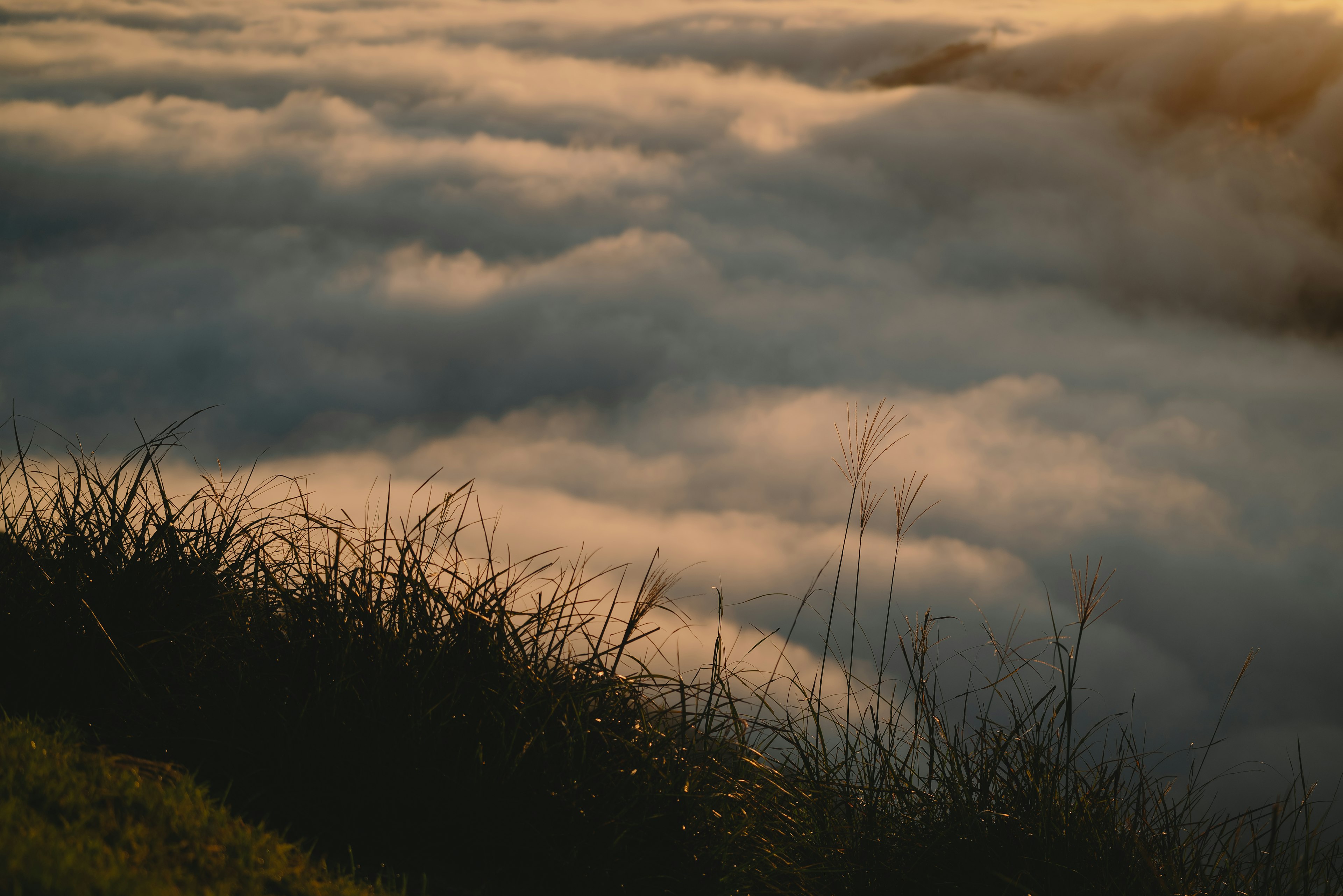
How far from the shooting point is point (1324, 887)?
3.49 metres

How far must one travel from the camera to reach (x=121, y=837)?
2424mm

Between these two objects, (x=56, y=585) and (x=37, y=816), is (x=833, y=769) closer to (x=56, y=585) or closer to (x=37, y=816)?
(x=37, y=816)

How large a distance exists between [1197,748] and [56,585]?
475 centimetres

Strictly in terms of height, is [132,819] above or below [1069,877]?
below

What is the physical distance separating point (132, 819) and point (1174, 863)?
3.52m

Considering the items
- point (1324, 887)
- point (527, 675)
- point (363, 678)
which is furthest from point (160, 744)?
point (1324, 887)

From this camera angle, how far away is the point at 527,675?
3.62 m

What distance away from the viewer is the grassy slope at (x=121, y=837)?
6.96ft

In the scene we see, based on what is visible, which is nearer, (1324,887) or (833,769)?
(1324,887)

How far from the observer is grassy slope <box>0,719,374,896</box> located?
212 centimetres

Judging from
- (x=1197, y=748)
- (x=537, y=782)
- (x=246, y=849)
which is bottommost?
(x=246, y=849)

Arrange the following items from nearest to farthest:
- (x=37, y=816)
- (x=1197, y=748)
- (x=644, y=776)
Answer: (x=37, y=816) → (x=644, y=776) → (x=1197, y=748)

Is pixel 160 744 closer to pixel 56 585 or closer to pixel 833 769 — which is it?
pixel 56 585

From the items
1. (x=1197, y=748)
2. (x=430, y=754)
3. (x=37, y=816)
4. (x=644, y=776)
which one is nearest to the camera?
(x=37, y=816)
